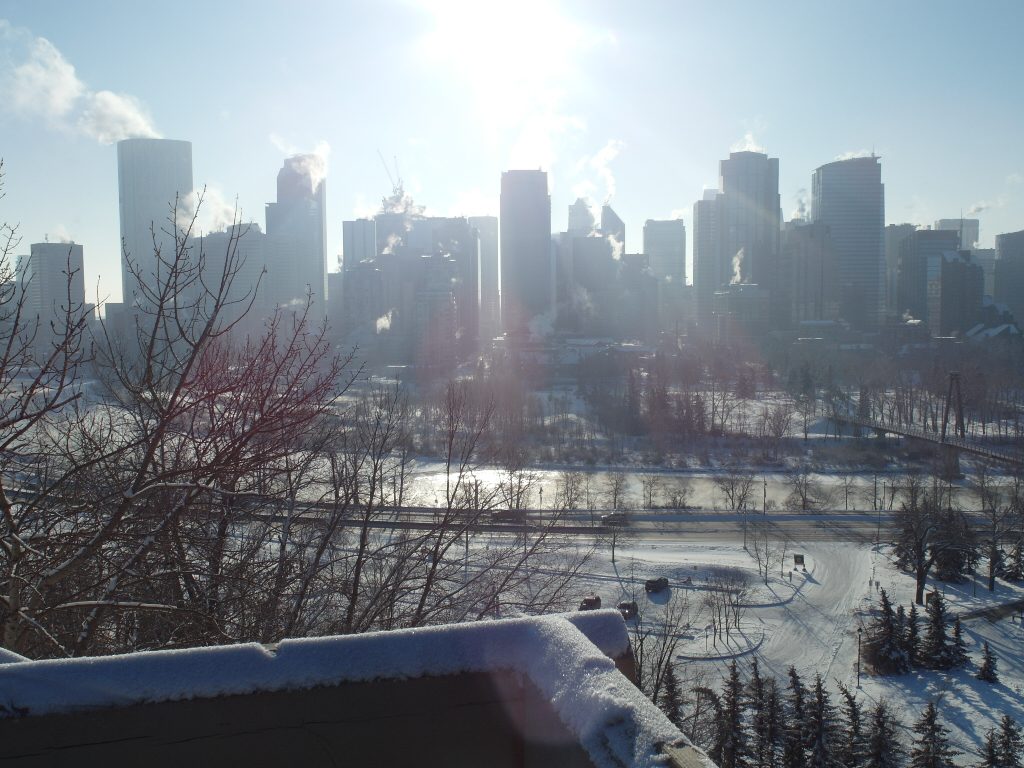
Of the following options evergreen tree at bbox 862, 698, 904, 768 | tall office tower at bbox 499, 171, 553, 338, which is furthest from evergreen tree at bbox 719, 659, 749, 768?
tall office tower at bbox 499, 171, 553, 338

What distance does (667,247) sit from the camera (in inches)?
2263

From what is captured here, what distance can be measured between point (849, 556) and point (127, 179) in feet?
78.6

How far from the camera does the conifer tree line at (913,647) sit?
266 inches

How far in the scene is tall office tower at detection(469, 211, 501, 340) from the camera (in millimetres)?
41906

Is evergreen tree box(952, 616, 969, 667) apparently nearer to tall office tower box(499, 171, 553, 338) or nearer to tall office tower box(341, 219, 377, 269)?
tall office tower box(499, 171, 553, 338)

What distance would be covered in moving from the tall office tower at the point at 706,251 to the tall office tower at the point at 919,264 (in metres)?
9.81

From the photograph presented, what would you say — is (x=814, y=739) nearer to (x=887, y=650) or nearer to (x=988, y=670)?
(x=887, y=650)

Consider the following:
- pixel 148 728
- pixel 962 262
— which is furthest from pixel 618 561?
pixel 962 262

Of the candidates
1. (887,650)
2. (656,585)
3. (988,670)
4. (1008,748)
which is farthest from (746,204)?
(1008,748)

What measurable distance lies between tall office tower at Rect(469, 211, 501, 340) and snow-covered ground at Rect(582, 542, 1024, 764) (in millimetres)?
28849

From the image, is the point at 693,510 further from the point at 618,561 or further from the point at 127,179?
the point at 127,179

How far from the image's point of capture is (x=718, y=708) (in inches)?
181

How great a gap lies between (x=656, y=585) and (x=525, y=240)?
31.4 m

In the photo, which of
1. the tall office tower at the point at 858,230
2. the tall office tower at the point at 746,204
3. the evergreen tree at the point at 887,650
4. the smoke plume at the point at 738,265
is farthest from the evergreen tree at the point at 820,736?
the tall office tower at the point at 746,204
